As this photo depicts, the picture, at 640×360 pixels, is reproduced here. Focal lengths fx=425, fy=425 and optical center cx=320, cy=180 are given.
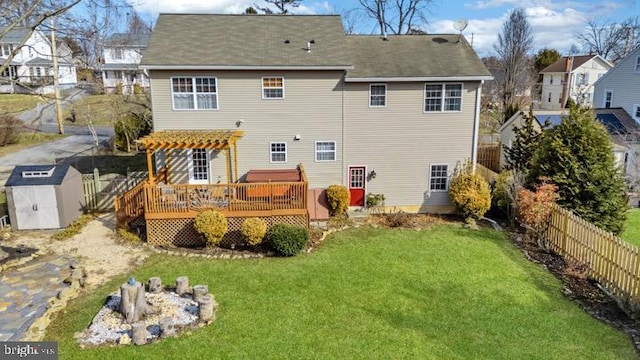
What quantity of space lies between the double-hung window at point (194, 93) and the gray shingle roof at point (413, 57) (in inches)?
218

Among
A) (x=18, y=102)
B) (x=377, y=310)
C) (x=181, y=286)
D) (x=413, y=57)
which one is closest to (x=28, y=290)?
(x=181, y=286)

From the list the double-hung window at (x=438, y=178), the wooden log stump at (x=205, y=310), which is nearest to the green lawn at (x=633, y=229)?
the double-hung window at (x=438, y=178)

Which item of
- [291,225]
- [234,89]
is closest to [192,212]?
[291,225]

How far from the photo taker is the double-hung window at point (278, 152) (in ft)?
57.7

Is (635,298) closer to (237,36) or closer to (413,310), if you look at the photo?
(413,310)

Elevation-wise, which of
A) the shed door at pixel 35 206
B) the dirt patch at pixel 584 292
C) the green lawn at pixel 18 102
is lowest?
the dirt patch at pixel 584 292

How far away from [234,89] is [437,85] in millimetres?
8367

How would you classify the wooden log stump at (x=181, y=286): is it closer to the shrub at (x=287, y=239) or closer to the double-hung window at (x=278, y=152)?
the shrub at (x=287, y=239)

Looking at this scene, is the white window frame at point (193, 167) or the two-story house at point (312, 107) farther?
the white window frame at point (193, 167)

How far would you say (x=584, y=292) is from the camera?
11844 mm

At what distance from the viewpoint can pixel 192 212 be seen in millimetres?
14430

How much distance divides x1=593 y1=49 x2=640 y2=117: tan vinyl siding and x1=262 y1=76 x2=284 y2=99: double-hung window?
24.6 m

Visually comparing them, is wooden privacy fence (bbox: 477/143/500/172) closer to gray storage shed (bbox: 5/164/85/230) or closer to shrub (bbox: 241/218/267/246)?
shrub (bbox: 241/218/267/246)

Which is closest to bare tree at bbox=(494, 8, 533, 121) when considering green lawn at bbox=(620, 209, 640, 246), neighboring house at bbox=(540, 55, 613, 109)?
neighboring house at bbox=(540, 55, 613, 109)
